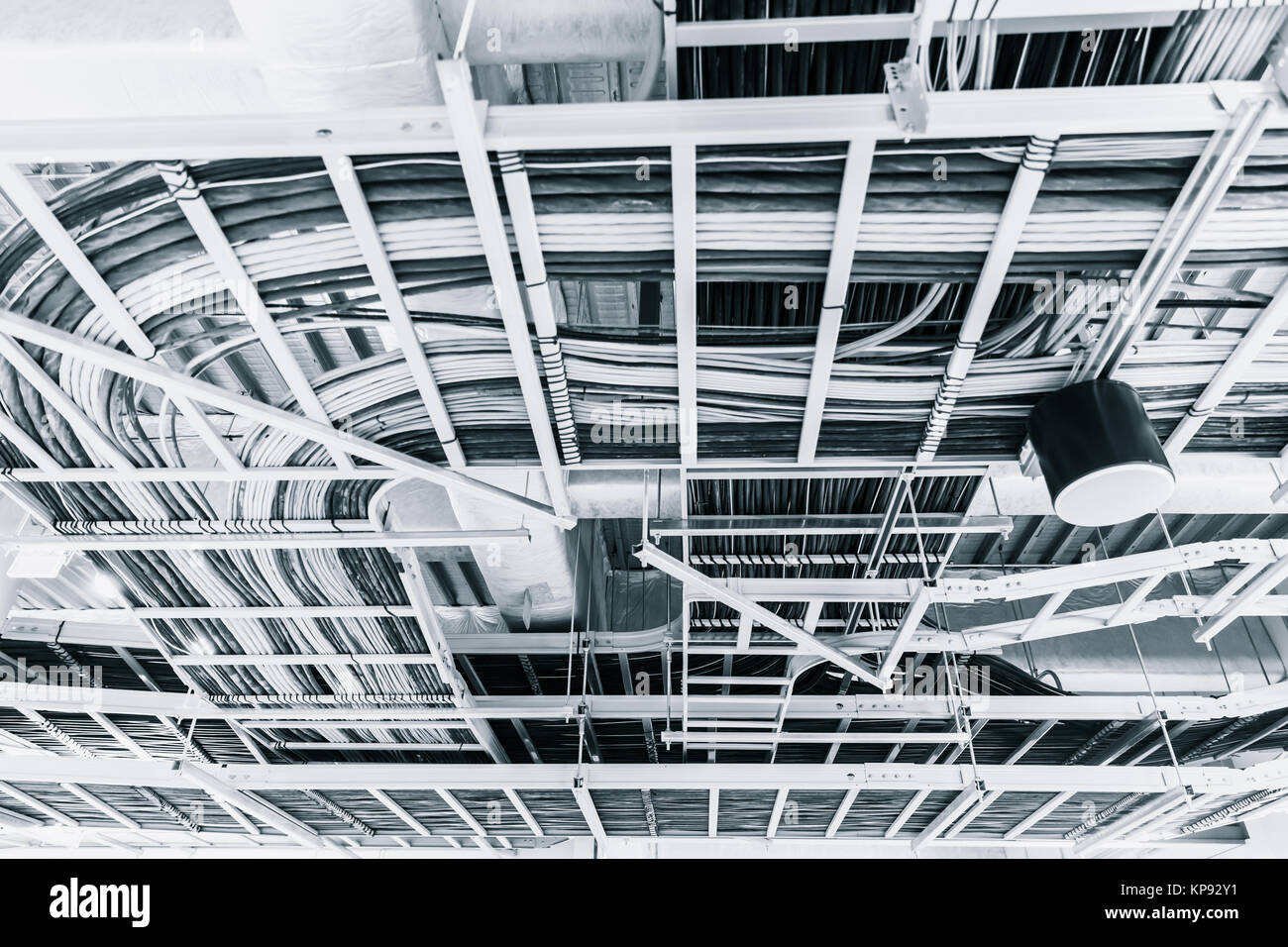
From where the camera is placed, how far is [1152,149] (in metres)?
1.80

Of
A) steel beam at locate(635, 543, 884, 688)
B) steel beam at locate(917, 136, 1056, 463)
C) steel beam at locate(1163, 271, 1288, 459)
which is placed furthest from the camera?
steel beam at locate(635, 543, 884, 688)

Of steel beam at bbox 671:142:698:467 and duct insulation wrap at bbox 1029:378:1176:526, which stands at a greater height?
steel beam at bbox 671:142:698:467

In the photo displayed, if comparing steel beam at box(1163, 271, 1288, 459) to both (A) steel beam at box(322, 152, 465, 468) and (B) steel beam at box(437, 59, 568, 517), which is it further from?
(A) steel beam at box(322, 152, 465, 468)

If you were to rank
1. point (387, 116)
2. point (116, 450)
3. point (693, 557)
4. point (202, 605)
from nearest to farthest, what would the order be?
point (387, 116) < point (116, 450) < point (693, 557) < point (202, 605)

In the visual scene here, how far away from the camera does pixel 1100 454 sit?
2.22 meters

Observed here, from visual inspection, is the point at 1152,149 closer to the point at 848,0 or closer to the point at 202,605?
the point at 848,0

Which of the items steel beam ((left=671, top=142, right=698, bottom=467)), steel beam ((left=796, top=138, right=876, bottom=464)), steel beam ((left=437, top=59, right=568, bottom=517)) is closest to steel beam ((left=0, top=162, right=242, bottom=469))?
steel beam ((left=437, top=59, right=568, bottom=517))

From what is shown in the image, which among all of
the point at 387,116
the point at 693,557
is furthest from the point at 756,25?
the point at 693,557

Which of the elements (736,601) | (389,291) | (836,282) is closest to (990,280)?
(836,282)

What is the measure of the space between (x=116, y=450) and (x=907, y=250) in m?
2.38

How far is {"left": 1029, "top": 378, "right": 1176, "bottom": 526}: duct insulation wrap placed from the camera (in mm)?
2189

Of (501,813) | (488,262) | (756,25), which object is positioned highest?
(756,25)

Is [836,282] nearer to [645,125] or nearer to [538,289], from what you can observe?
[645,125]

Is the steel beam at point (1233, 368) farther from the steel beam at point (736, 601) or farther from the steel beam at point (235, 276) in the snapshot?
the steel beam at point (235, 276)
